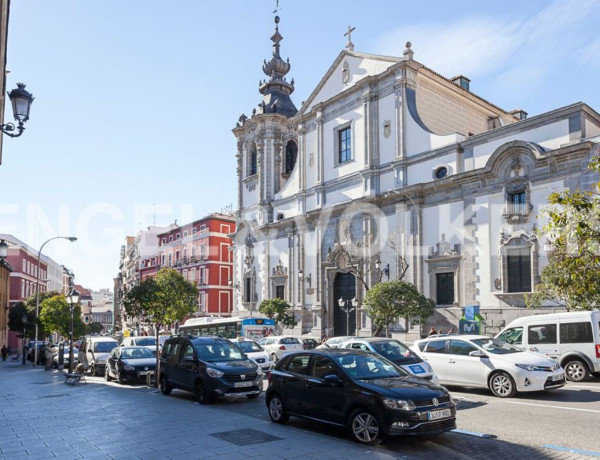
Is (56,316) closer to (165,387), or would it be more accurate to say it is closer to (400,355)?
(165,387)

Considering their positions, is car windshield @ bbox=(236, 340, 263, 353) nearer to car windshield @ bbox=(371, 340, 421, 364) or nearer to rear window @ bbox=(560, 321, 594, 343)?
car windshield @ bbox=(371, 340, 421, 364)

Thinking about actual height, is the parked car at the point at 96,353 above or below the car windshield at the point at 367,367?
below

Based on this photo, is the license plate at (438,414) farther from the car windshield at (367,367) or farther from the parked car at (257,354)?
the parked car at (257,354)

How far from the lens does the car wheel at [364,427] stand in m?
8.06

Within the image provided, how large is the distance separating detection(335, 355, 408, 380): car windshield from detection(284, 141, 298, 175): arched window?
3356 cm

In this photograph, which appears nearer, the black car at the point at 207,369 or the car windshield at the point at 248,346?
the black car at the point at 207,369

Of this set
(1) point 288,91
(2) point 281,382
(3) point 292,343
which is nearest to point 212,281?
(1) point 288,91

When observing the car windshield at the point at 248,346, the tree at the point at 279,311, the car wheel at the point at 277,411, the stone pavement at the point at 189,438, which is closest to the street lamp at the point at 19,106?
the stone pavement at the point at 189,438

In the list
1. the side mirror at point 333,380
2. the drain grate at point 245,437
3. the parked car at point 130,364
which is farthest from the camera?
the parked car at point 130,364

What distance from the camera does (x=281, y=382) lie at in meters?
10.0

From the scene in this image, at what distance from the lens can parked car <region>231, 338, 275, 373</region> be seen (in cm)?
1991

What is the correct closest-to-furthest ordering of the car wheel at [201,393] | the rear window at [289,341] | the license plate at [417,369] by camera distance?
the license plate at [417,369] < the car wheel at [201,393] < the rear window at [289,341]

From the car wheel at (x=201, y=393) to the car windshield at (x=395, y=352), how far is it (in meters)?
4.26

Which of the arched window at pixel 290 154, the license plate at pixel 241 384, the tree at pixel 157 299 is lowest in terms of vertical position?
the license plate at pixel 241 384
